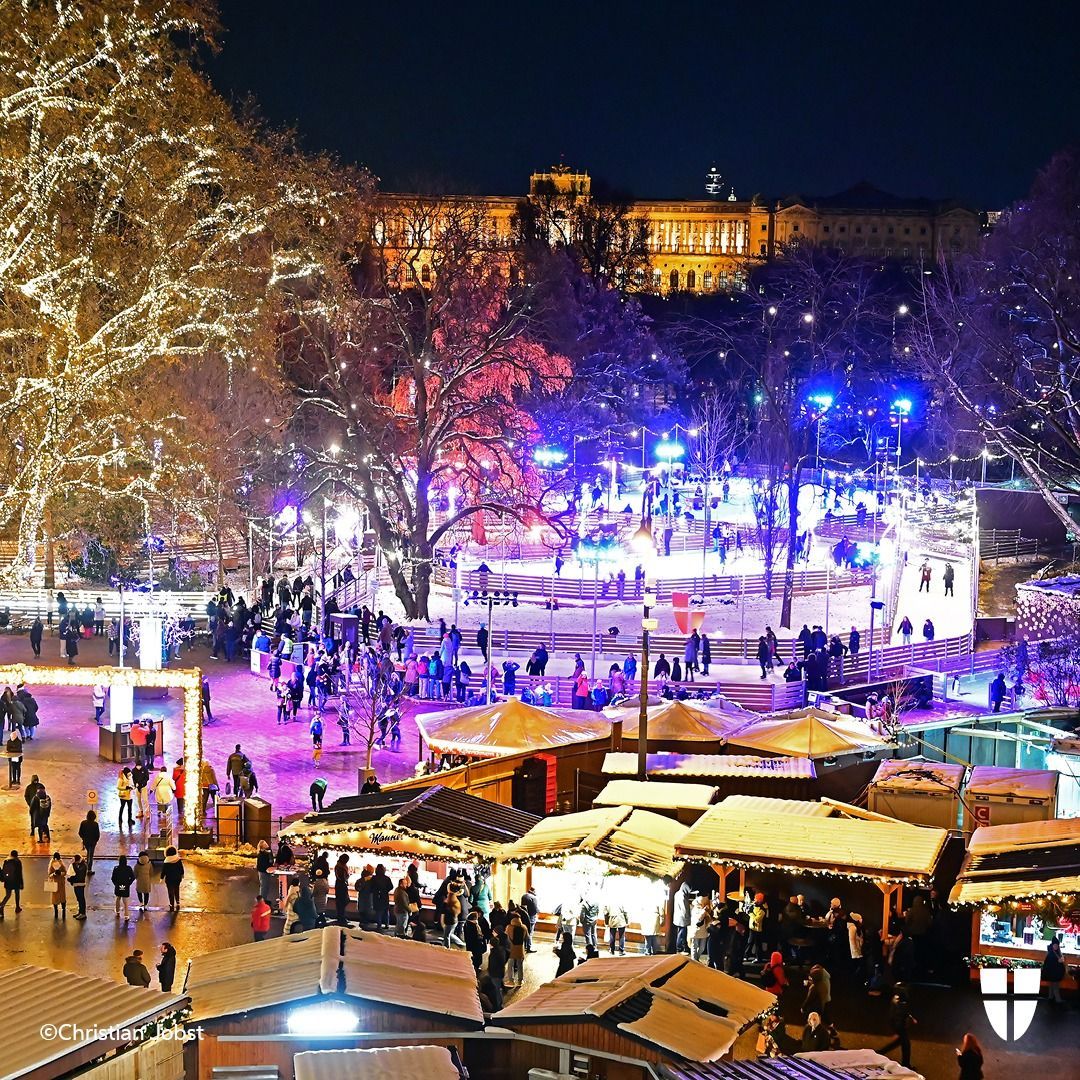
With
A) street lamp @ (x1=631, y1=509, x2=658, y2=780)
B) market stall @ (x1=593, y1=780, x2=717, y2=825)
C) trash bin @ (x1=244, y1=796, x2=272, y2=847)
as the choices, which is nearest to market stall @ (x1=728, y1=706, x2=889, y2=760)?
street lamp @ (x1=631, y1=509, x2=658, y2=780)

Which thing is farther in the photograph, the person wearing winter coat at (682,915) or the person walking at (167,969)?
the person wearing winter coat at (682,915)

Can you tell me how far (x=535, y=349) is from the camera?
42.4 meters

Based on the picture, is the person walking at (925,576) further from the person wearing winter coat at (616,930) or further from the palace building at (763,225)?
the palace building at (763,225)

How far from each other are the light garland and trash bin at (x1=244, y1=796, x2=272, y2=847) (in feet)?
2.49

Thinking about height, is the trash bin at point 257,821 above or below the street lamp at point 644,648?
below

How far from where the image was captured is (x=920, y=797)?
1741cm

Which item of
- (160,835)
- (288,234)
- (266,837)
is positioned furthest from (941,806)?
(288,234)

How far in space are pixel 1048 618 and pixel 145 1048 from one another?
1051 inches

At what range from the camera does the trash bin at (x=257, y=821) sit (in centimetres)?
1886

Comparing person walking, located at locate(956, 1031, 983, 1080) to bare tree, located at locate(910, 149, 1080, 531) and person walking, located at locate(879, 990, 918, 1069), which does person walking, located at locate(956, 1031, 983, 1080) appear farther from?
bare tree, located at locate(910, 149, 1080, 531)

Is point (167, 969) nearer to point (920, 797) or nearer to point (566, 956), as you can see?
point (566, 956)

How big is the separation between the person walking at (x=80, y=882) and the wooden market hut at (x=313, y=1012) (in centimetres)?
551

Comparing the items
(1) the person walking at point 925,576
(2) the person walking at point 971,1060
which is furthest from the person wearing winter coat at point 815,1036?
(1) the person walking at point 925,576

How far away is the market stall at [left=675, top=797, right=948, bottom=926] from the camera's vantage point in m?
14.7
